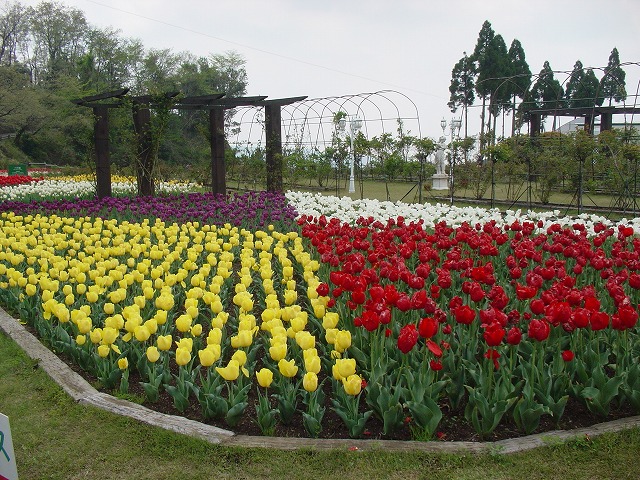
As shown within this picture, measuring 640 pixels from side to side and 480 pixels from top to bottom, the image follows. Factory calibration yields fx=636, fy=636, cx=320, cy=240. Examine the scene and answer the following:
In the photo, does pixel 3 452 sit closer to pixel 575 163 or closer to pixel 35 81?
pixel 575 163

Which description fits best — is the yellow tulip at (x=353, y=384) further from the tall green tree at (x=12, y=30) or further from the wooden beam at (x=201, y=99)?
the tall green tree at (x=12, y=30)

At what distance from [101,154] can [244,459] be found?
1400 cm

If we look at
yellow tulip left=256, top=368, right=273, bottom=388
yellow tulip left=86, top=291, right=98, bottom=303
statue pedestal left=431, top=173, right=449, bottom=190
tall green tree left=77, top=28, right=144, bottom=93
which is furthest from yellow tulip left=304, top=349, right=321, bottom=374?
tall green tree left=77, top=28, right=144, bottom=93

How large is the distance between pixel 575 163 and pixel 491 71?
21478 mm

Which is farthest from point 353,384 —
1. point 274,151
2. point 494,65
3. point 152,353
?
point 494,65

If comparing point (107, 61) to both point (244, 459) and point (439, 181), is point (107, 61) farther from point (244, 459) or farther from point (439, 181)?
point (244, 459)

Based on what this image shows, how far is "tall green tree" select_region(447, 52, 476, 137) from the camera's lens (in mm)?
37312

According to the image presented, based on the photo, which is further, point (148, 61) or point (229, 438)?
point (148, 61)

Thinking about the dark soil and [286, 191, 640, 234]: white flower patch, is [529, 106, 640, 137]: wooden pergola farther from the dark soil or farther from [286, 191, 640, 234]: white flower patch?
the dark soil

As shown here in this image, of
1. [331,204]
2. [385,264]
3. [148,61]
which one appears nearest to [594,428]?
[385,264]

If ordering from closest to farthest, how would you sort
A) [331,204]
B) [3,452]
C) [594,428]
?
[3,452]
[594,428]
[331,204]

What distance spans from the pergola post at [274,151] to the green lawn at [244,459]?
13.8m

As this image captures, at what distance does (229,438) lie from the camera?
3455mm

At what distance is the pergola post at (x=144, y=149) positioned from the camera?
16406 millimetres
